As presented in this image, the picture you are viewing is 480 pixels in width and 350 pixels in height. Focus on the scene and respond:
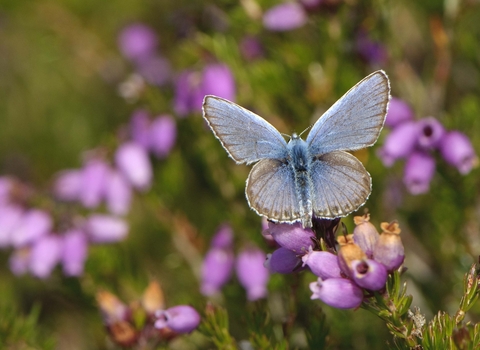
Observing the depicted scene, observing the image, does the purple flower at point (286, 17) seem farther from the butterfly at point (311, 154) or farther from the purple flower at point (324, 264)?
the purple flower at point (324, 264)

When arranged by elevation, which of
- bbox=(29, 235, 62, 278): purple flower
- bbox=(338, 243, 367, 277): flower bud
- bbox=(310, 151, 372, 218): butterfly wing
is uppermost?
bbox=(310, 151, 372, 218): butterfly wing

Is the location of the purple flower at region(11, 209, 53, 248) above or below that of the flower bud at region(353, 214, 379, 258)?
below

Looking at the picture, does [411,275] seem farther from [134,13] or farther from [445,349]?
[134,13]

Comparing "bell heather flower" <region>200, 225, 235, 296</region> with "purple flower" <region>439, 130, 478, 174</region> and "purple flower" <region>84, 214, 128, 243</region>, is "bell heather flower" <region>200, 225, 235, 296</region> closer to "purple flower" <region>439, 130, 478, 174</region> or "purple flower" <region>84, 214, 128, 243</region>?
"purple flower" <region>84, 214, 128, 243</region>

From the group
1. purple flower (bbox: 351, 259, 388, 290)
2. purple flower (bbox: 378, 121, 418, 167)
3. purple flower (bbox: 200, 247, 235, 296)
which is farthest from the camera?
purple flower (bbox: 200, 247, 235, 296)

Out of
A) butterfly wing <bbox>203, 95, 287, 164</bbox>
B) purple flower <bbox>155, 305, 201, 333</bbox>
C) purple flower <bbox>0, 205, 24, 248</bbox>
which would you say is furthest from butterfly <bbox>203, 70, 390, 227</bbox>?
purple flower <bbox>0, 205, 24, 248</bbox>

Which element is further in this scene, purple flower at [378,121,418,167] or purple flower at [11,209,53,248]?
purple flower at [11,209,53,248]
